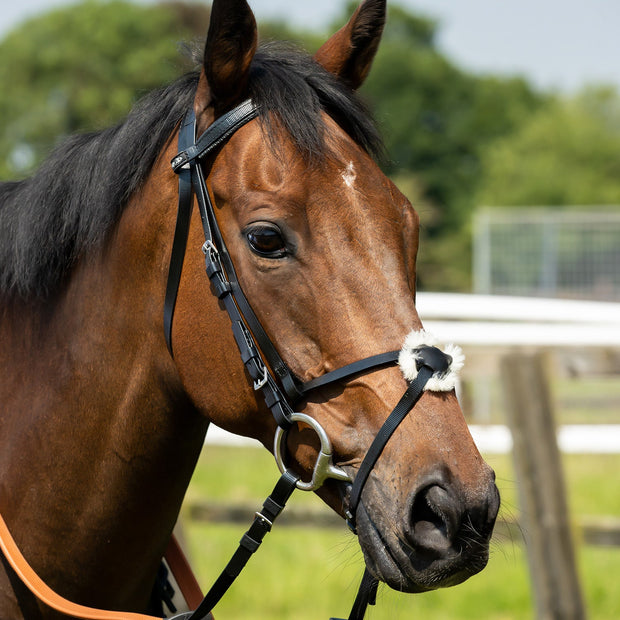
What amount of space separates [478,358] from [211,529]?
3.95 metres

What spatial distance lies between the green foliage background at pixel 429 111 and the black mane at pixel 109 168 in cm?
3293

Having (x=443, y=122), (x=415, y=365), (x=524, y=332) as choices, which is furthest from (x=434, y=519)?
(x=443, y=122)

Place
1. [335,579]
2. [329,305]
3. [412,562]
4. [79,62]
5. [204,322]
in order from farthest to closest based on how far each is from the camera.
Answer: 1. [79,62]
2. [335,579]
3. [204,322]
4. [329,305]
5. [412,562]

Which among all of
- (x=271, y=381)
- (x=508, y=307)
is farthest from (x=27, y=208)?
(x=508, y=307)

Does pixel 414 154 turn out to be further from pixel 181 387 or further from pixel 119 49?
pixel 181 387

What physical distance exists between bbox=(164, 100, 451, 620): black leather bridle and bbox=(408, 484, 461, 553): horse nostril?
0.15 metres

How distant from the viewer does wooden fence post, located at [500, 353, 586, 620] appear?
4816 millimetres

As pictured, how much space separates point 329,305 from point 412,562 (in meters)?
0.64

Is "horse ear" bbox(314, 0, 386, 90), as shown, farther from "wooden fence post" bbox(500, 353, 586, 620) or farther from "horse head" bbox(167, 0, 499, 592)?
"wooden fence post" bbox(500, 353, 586, 620)

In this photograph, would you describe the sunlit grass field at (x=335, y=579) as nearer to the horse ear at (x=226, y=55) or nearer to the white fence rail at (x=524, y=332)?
the white fence rail at (x=524, y=332)

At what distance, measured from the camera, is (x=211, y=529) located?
311 inches

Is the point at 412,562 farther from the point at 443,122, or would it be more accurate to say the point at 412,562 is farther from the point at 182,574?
the point at 443,122

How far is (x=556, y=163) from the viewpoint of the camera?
1820 inches

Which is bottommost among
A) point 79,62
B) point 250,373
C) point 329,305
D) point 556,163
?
point 556,163
